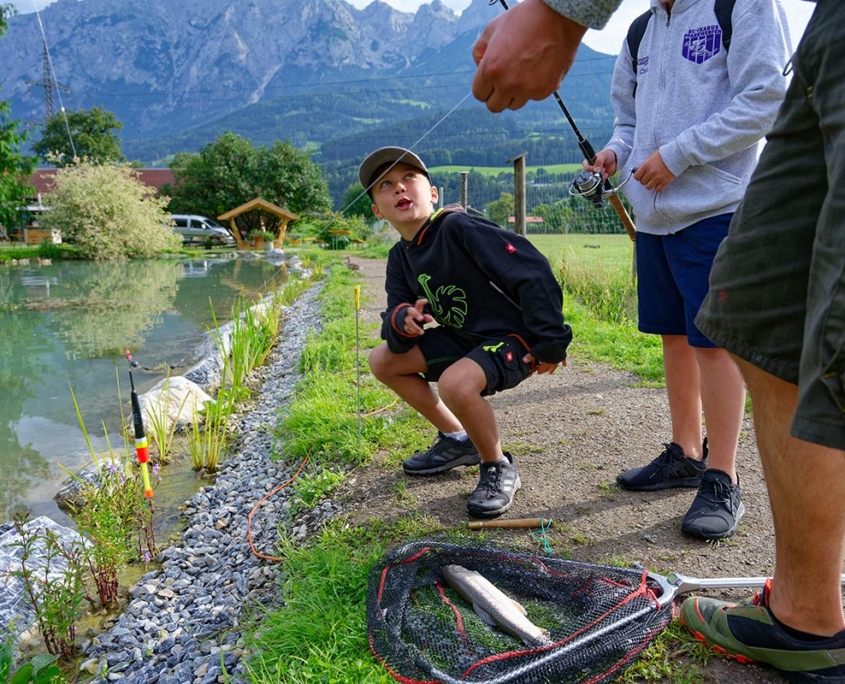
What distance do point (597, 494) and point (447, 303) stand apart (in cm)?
96

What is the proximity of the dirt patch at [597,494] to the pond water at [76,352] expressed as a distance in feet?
7.49

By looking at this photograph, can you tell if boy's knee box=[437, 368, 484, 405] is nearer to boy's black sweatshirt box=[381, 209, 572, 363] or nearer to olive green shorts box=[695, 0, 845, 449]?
boy's black sweatshirt box=[381, 209, 572, 363]

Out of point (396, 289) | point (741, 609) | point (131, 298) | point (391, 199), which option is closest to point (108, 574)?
point (396, 289)

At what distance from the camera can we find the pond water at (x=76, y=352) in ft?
14.5

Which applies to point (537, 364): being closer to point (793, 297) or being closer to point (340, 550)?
point (340, 550)

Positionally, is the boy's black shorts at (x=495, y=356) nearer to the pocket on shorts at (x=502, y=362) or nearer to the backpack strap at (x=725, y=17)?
the pocket on shorts at (x=502, y=362)

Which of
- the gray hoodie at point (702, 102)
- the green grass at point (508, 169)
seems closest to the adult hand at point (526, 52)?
the gray hoodie at point (702, 102)

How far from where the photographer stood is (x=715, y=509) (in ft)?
6.72

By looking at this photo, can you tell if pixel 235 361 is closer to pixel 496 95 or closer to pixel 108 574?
pixel 108 574

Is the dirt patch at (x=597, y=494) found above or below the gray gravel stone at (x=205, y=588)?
above

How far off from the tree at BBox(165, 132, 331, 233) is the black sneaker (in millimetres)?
39982

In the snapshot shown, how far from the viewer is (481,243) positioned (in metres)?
2.42

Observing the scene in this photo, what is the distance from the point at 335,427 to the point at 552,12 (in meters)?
2.73

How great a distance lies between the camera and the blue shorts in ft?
6.90
